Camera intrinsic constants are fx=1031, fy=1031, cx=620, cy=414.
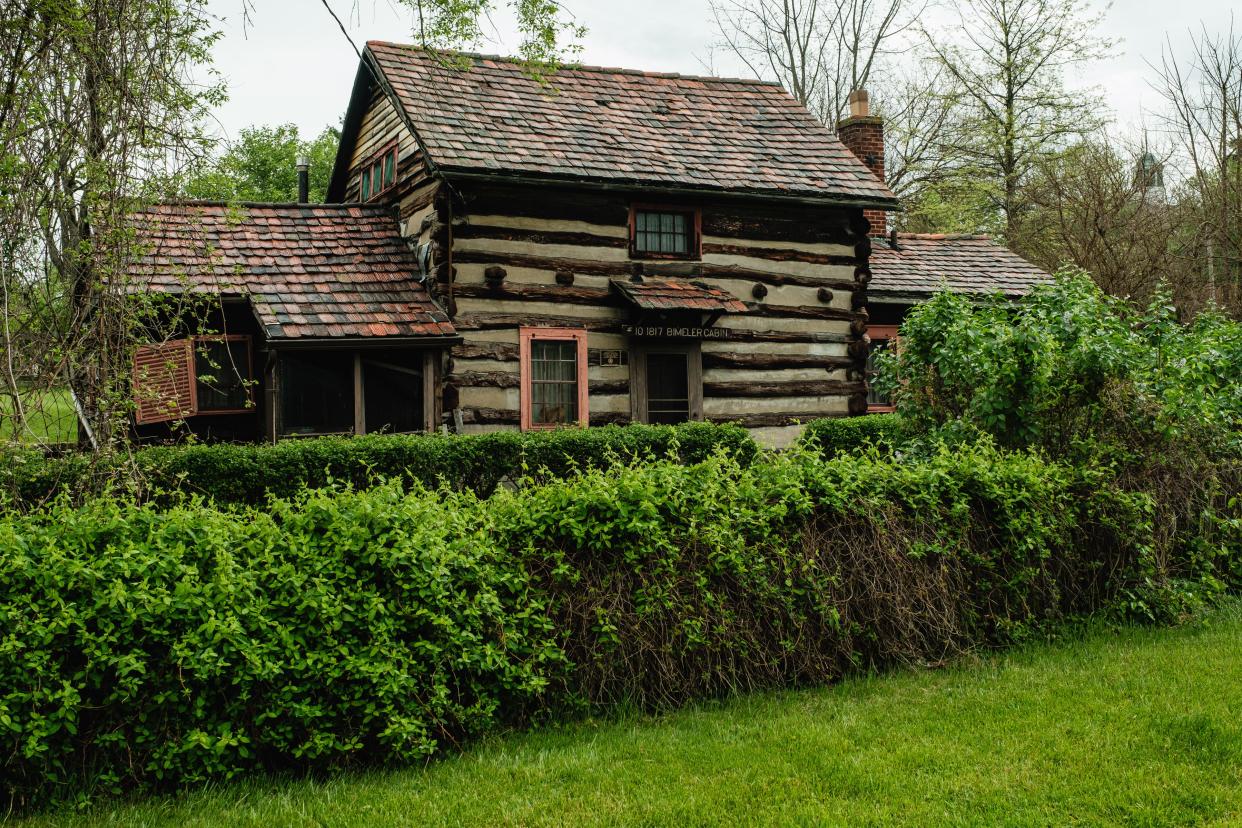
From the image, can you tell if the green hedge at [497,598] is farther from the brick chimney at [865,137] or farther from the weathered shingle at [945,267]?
the brick chimney at [865,137]

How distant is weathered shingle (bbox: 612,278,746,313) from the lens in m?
14.8

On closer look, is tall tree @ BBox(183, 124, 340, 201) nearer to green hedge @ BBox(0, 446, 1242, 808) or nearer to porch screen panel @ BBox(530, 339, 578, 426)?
porch screen panel @ BBox(530, 339, 578, 426)

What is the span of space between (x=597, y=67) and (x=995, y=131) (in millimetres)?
17733

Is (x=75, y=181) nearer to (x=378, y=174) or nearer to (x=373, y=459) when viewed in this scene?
(x=373, y=459)

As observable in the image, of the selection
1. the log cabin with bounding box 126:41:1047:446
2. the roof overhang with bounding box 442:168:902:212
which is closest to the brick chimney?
the log cabin with bounding box 126:41:1047:446

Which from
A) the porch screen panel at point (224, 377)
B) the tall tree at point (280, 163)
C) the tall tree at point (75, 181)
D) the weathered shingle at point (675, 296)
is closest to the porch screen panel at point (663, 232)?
the weathered shingle at point (675, 296)

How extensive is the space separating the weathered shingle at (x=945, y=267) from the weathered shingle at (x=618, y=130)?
9.48 ft

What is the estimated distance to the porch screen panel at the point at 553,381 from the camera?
582 inches

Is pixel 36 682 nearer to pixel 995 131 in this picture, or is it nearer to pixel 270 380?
pixel 270 380

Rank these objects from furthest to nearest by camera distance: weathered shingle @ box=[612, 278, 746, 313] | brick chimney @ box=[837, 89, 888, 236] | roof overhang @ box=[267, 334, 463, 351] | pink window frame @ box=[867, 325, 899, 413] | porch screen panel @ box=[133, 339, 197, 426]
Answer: brick chimney @ box=[837, 89, 888, 236] → pink window frame @ box=[867, 325, 899, 413] → weathered shingle @ box=[612, 278, 746, 313] → roof overhang @ box=[267, 334, 463, 351] → porch screen panel @ box=[133, 339, 197, 426]

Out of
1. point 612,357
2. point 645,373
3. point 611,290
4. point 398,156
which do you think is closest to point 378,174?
point 398,156

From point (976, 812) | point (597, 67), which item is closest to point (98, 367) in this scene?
point (976, 812)

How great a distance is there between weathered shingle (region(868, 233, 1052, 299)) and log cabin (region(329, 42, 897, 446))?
246 centimetres

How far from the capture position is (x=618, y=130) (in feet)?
53.1
